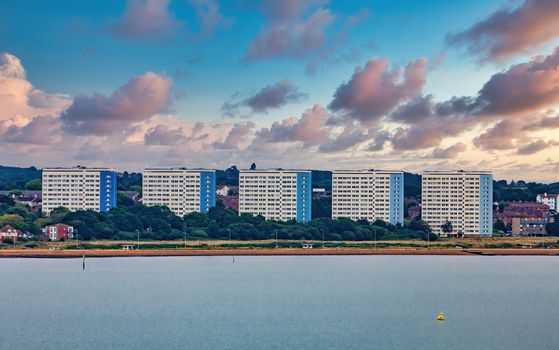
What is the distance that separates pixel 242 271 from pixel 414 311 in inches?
916

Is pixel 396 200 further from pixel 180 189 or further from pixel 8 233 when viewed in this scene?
pixel 8 233

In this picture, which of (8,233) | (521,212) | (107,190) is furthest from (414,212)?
(8,233)

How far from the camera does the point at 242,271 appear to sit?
6156 centimetres

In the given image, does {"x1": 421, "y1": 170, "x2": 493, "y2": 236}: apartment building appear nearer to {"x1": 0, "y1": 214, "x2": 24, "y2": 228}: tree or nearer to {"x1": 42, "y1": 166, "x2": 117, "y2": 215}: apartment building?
{"x1": 42, "y1": 166, "x2": 117, "y2": 215}: apartment building

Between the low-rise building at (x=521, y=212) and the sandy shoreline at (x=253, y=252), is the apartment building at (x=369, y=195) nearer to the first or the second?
the low-rise building at (x=521, y=212)

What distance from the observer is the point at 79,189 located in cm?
10519

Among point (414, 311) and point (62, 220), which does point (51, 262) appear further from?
point (414, 311)

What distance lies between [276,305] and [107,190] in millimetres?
67199

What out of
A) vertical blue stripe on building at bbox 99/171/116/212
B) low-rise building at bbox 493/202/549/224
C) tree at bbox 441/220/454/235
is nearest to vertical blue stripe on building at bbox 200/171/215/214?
vertical blue stripe on building at bbox 99/171/116/212

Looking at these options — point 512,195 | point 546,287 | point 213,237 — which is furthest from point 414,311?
point 512,195

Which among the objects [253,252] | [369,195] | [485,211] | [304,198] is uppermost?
[369,195]

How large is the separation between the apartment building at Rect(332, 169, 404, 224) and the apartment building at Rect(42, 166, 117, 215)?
98.7 ft

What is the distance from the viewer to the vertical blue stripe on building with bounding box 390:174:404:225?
333 feet

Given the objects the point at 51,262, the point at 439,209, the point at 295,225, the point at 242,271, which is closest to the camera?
the point at 242,271
